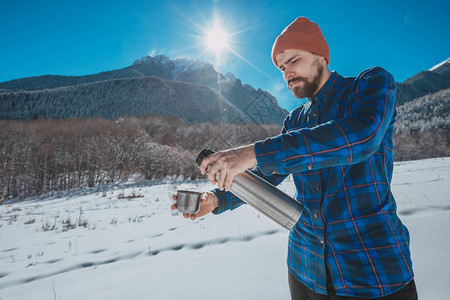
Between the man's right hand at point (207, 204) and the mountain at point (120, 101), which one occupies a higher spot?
the mountain at point (120, 101)

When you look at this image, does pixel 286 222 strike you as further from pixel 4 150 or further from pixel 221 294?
pixel 4 150

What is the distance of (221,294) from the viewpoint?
2.18 m

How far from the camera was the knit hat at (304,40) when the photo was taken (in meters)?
Result: 1.27

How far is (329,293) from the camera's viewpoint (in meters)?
1.02

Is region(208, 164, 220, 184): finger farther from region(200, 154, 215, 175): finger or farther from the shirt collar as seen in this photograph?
the shirt collar

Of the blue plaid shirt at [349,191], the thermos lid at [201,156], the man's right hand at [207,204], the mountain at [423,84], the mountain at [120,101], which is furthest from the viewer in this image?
the mountain at [423,84]

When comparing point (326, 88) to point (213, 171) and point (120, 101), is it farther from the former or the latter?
point (120, 101)

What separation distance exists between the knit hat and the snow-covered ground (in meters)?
1.17

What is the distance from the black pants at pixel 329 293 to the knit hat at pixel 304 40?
4.12 feet

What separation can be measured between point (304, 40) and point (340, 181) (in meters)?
0.87

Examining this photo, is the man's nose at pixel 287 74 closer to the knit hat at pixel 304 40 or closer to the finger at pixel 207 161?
the knit hat at pixel 304 40

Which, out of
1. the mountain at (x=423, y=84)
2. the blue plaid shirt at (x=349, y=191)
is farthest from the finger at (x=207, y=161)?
the mountain at (x=423, y=84)

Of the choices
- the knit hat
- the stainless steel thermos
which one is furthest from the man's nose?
the stainless steel thermos

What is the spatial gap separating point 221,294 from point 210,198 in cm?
140
